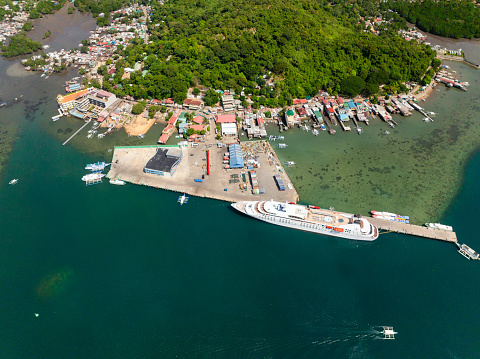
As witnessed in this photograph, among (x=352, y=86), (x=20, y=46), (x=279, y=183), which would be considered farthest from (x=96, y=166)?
(x=20, y=46)

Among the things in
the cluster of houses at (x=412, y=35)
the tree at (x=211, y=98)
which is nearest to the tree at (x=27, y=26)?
the tree at (x=211, y=98)

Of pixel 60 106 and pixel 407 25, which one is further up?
pixel 407 25

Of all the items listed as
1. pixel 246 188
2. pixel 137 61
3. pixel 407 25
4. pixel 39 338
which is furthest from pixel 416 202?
pixel 407 25

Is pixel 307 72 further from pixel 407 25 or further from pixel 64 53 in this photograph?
pixel 64 53

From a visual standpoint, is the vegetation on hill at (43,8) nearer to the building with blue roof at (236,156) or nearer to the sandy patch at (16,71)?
the sandy patch at (16,71)

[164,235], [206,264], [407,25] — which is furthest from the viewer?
[407,25]

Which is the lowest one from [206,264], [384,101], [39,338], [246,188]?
[39,338]

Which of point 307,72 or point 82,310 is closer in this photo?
point 82,310
